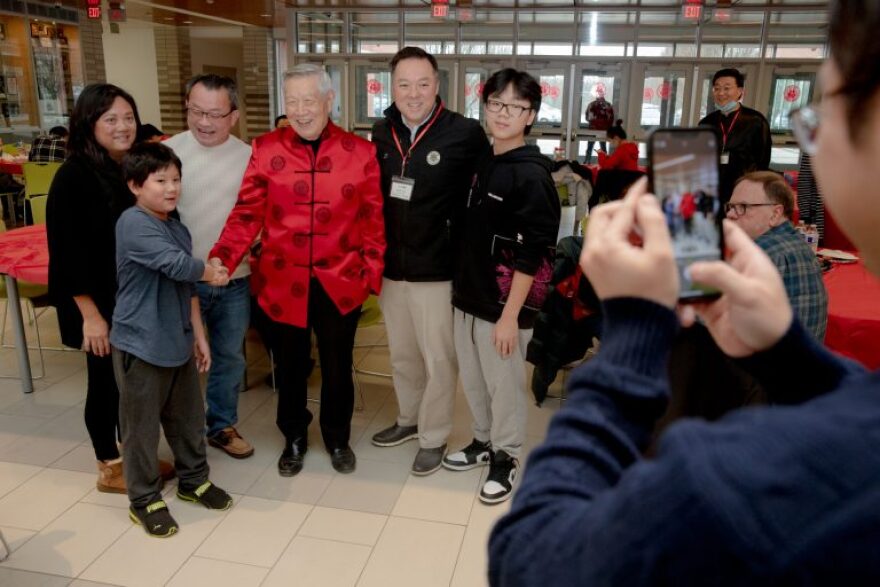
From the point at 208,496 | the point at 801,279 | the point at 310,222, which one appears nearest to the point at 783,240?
the point at 801,279

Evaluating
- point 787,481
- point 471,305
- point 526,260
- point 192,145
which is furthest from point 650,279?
point 192,145

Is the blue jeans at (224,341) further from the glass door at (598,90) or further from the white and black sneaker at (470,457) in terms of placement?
the glass door at (598,90)

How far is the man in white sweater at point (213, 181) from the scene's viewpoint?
2705 millimetres

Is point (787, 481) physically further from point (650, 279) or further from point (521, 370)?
point (521, 370)

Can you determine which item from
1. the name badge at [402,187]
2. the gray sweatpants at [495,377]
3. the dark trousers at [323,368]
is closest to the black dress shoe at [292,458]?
the dark trousers at [323,368]

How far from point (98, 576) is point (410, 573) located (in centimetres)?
105

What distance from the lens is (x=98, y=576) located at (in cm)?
225

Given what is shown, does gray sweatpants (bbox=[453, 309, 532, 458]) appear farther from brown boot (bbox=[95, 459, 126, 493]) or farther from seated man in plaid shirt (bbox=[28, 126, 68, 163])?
seated man in plaid shirt (bbox=[28, 126, 68, 163])

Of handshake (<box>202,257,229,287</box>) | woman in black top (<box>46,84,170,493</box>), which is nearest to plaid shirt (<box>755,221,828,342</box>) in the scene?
A: handshake (<box>202,257,229,287</box>)

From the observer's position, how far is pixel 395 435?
3.20 metres

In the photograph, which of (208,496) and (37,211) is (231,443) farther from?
(37,211)

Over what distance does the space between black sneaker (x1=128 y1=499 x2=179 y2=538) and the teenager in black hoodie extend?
3.97ft

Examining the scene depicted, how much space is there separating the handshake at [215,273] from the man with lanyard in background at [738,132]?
337 cm

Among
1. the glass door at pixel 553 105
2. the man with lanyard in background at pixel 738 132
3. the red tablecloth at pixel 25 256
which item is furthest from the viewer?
the glass door at pixel 553 105
